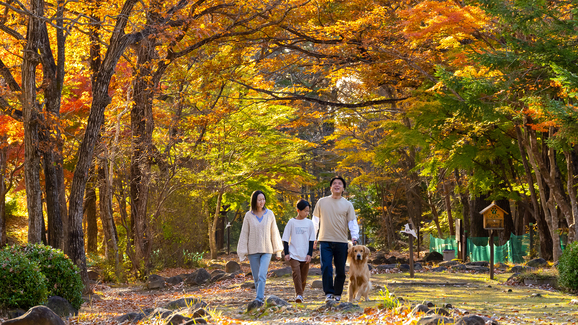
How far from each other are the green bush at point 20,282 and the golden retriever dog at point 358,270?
15.7 ft

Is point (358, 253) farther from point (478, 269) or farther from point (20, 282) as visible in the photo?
point (478, 269)

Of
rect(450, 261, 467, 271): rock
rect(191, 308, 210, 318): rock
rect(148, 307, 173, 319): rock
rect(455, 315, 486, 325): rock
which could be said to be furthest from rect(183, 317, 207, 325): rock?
rect(450, 261, 467, 271): rock

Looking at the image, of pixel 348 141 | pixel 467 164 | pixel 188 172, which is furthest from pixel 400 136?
pixel 188 172

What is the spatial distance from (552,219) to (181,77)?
11348 mm

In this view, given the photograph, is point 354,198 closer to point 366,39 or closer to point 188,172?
point 188,172

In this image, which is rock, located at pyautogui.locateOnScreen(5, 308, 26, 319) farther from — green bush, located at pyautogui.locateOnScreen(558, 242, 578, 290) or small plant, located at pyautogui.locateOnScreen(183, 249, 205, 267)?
small plant, located at pyautogui.locateOnScreen(183, 249, 205, 267)

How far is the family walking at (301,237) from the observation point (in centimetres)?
743

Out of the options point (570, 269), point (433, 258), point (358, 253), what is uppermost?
point (358, 253)

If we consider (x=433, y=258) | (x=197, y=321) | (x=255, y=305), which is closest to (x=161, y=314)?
(x=197, y=321)

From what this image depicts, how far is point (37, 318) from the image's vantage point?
6.29 meters

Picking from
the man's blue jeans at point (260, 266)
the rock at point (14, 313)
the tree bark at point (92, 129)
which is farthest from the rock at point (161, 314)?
the tree bark at point (92, 129)

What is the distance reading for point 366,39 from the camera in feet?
44.3

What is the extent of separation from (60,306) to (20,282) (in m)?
1.09

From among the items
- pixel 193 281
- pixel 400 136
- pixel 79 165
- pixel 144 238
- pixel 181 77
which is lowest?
pixel 193 281
